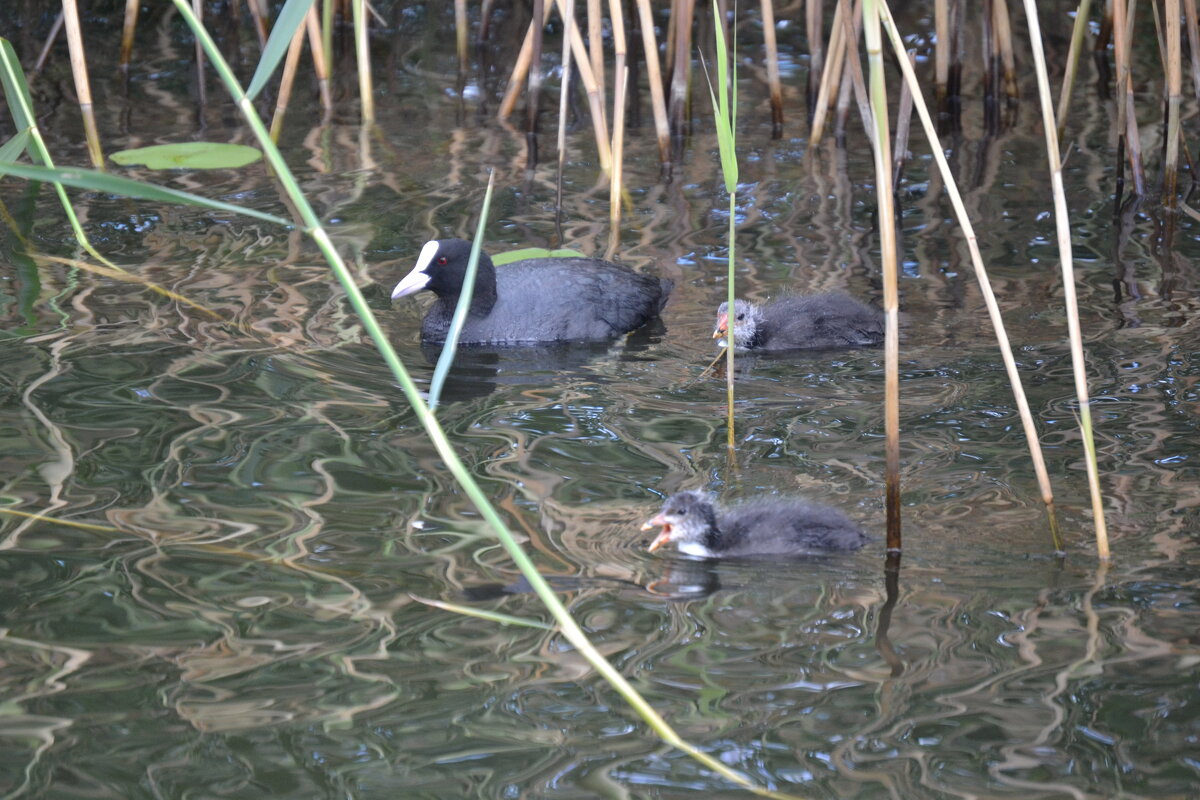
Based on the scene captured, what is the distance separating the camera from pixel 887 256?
322cm

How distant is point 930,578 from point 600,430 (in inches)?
51.6

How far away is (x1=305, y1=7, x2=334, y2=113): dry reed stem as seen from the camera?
Answer: 741 cm

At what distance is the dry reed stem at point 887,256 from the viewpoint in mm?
3043

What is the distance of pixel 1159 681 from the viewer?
304 cm

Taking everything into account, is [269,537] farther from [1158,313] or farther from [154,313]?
[1158,313]

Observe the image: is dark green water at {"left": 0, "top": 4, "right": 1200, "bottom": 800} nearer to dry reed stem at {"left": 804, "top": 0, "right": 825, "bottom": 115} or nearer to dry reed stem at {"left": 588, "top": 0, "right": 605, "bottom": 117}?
dry reed stem at {"left": 588, "top": 0, "right": 605, "bottom": 117}

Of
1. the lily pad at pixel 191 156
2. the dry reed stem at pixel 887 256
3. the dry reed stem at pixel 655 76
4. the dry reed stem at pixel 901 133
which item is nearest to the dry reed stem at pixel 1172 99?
the dry reed stem at pixel 901 133

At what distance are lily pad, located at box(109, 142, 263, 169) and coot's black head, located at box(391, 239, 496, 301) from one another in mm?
2036

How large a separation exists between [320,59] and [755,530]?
4.93 metres

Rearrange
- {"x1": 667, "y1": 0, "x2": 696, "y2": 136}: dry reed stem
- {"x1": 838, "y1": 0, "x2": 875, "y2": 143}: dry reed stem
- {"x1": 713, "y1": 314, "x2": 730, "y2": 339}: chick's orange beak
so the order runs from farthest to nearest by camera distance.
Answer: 1. {"x1": 667, "y1": 0, "x2": 696, "y2": 136}: dry reed stem
2. {"x1": 838, "y1": 0, "x2": 875, "y2": 143}: dry reed stem
3. {"x1": 713, "y1": 314, "x2": 730, "y2": 339}: chick's orange beak

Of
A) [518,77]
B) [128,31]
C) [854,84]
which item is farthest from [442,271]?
[128,31]

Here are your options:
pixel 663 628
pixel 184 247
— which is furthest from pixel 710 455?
pixel 184 247

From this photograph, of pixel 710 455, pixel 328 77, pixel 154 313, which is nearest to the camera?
pixel 710 455

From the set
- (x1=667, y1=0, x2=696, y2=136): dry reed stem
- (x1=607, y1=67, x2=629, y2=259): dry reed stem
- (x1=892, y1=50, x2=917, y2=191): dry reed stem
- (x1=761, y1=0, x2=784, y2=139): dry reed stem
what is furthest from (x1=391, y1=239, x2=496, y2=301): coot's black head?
(x1=761, y1=0, x2=784, y2=139): dry reed stem
